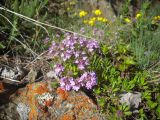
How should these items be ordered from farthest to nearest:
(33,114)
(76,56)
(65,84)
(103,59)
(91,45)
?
(103,59) < (91,45) < (76,56) < (65,84) < (33,114)

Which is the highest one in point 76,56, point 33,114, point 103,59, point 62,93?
point 76,56

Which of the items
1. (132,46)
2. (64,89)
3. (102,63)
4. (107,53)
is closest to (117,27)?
(132,46)

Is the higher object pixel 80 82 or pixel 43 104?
pixel 80 82

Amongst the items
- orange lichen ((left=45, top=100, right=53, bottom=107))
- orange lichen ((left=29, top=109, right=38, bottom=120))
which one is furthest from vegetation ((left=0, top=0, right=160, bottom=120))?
orange lichen ((left=29, top=109, right=38, bottom=120))

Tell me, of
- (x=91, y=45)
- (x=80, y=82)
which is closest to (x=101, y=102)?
(x=80, y=82)

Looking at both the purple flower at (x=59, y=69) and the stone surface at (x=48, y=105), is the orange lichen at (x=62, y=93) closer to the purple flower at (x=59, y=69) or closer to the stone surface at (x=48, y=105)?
the stone surface at (x=48, y=105)

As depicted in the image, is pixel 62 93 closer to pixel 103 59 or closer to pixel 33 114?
pixel 33 114

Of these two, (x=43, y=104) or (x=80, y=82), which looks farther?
(x=80, y=82)

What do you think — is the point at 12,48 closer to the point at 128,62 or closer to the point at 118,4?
the point at 128,62
